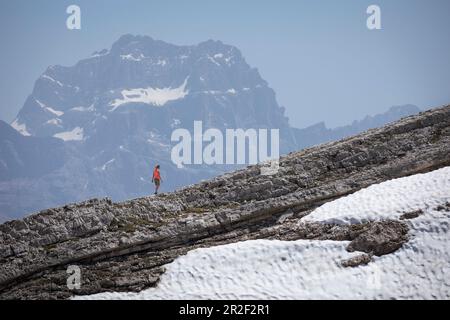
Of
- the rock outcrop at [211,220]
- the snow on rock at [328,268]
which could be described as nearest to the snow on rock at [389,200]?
the snow on rock at [328,268]

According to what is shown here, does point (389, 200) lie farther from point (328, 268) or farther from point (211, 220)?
point (211, 220)

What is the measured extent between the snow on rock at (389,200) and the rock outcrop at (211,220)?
3.06 ft

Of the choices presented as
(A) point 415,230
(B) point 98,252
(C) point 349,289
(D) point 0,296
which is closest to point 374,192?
(A) point 415,230

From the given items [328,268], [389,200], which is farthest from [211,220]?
[389,200]

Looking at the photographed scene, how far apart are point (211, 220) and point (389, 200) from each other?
11.7 m

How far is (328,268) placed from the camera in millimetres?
34219

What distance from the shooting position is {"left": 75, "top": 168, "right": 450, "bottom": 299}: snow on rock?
1264 inches

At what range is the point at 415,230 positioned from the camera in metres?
34.9

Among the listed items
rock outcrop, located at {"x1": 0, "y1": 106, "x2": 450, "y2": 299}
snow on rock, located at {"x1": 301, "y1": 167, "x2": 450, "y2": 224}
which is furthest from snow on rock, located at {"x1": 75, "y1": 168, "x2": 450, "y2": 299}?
rock outcrop, located at {"x1": 0, "y1": 106, "x2": 450, "y2": 299}

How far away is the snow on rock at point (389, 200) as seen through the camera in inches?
1455
